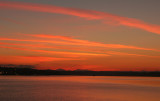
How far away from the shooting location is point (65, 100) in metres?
26.9

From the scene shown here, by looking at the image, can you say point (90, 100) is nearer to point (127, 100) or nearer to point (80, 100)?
point (80, 100)

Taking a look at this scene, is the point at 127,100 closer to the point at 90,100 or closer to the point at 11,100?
the point at 90,100

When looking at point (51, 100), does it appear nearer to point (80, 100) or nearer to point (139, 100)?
point (80, 100)

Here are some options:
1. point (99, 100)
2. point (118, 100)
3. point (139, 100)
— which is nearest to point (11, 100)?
point (99, 100)

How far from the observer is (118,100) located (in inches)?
1094

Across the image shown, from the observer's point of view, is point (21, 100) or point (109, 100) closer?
point (21, 100)

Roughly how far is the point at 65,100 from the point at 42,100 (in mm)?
2707

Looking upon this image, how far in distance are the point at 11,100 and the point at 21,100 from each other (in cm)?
109

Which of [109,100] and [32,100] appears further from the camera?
[109,100]

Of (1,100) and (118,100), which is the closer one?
(1,100)

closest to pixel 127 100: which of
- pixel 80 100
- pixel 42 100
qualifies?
pixel 80 100

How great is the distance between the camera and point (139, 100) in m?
28.4

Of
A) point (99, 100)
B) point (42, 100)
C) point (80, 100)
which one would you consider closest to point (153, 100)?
point (99, 100)

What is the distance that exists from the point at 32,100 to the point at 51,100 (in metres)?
2.18
